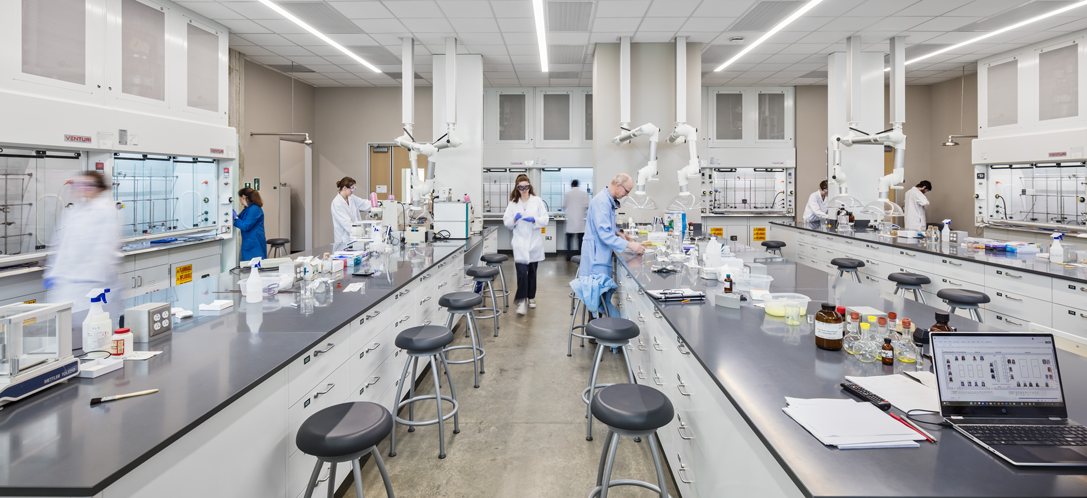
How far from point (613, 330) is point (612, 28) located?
15.3 feet

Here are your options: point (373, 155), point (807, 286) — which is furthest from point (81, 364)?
point (373, 155)

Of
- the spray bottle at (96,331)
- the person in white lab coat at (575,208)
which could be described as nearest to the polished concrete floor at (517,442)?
the spray bottle at (96,331)

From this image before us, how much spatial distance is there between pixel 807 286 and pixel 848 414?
1925 millimetres

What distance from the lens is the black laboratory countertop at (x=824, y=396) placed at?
94 cm

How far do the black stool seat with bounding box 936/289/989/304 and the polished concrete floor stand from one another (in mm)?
2292

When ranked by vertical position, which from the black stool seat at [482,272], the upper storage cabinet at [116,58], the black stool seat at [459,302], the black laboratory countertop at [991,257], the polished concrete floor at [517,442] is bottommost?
the polished concrete floor at [517,442]

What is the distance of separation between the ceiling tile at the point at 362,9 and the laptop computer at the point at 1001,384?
5.51 m

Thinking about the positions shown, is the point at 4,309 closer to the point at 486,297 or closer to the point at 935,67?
the point at 486,297

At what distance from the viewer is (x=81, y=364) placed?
150cm

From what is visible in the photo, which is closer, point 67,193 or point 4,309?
point 4,309

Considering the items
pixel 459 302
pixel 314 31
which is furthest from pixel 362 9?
pixel 459 302

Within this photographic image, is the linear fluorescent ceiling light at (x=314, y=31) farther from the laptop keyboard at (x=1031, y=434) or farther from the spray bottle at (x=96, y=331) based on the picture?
the laptop keyboard at (x=1031, y=434)

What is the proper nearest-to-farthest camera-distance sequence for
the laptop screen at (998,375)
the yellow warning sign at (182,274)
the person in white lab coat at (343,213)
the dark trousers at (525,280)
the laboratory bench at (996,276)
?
the laptop screen at (998,375) < the laboratory bench at (996,276) < the yellow warning sign at (182,274) < the dark trousers at (525,280) < the person in white lab coat at (343,213)

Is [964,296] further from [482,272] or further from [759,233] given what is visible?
[759,233]
